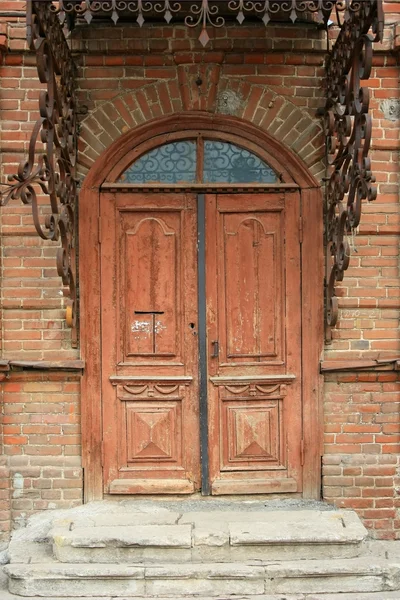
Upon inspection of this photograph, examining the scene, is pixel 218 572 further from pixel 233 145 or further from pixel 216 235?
pixel 233 145

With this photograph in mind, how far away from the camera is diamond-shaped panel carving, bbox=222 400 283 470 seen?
5422mm

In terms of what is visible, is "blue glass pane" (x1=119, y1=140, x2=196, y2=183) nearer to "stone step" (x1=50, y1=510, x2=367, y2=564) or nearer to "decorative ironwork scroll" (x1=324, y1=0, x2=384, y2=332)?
"decorative ironwork scroll" (x1=324, y1=0, x2=384, y2=332)

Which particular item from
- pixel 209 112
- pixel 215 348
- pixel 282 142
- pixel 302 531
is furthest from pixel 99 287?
pixel 302 531

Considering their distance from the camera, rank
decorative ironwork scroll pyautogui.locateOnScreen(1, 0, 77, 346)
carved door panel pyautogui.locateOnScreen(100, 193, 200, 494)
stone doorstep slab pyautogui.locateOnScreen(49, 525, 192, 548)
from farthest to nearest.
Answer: carved door panel pyautogui.locateOnScreen(100, 193, 200, 494) → stone doorstep slab pyautogui.locateOnScreen(49, 525, 192, 548) → decorative ironwork scroll pyautogui.locateOnScreen(1, 0, 77, 346)

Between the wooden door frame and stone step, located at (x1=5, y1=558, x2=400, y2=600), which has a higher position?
the wooden door frame

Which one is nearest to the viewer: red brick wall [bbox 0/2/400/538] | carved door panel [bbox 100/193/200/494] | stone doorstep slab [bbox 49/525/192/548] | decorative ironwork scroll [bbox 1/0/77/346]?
decorative ironwork scroll [bbox 1/0/77/346]

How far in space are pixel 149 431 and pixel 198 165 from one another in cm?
205

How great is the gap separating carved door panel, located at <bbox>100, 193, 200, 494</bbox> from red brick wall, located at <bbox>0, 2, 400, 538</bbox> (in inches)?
13.9

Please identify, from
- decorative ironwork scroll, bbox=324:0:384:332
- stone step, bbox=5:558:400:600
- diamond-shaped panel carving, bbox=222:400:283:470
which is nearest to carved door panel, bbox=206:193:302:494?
diamond-shaped panel carving, bbox=222:400:283:470

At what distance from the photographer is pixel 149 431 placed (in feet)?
17.7

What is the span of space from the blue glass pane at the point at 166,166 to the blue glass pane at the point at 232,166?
0.12m

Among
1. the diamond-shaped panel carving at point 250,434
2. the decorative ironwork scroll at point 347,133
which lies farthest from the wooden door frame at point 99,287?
the diamond-shaped panel carving at point 250,434

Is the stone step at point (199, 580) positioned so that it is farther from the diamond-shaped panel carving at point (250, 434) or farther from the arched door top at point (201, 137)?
the arched door top at point (201, 137)

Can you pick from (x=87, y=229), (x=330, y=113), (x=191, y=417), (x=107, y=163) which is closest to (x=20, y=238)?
(x=87, y=229)
